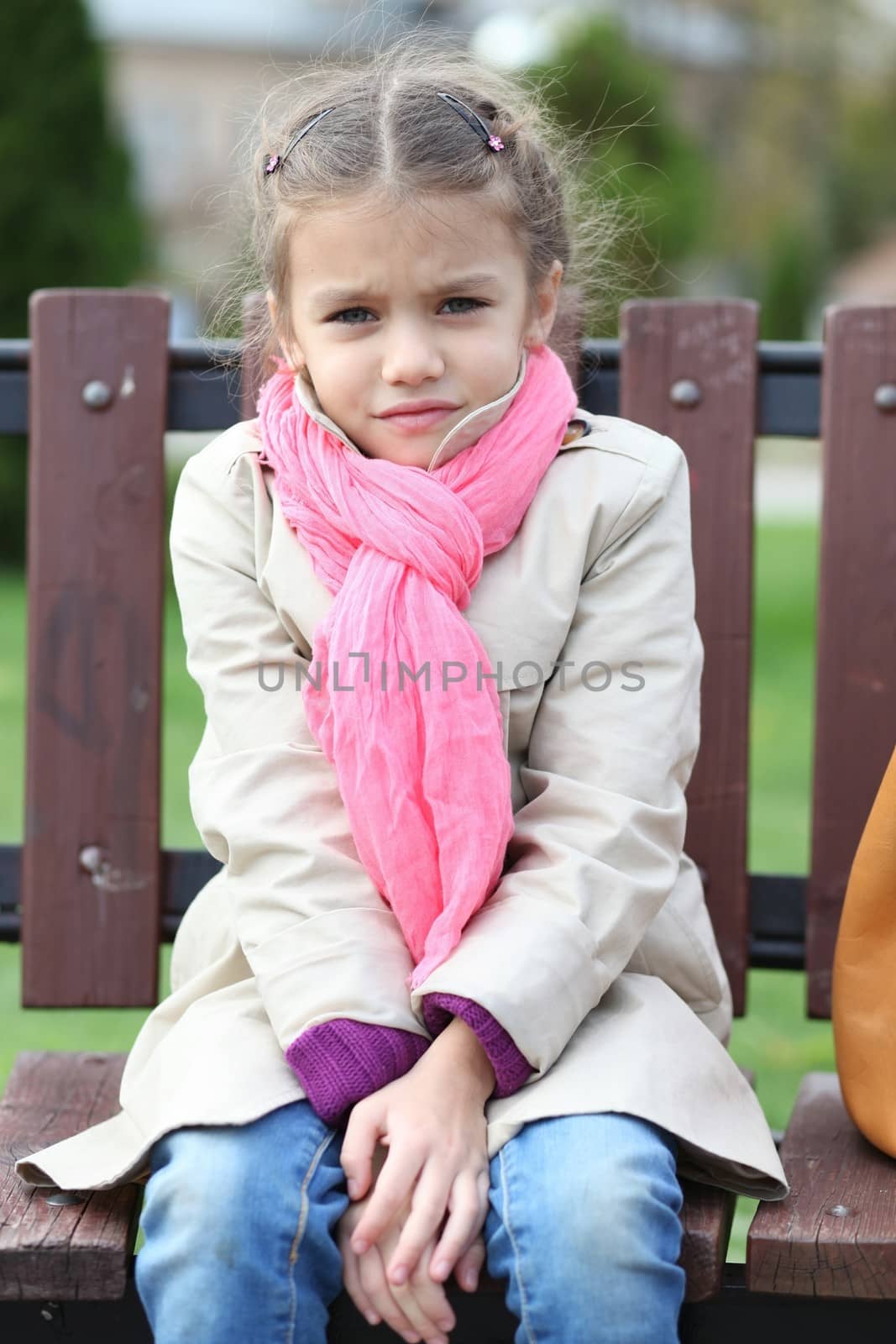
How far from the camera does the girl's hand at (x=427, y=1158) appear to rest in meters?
1.67

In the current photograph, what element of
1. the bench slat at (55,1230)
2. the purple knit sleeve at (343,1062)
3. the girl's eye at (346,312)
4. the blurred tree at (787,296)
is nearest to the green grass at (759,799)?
the bench slat at (55,1230)

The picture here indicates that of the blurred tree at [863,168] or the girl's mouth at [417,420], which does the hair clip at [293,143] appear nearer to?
the girl's mouth at [417,420]

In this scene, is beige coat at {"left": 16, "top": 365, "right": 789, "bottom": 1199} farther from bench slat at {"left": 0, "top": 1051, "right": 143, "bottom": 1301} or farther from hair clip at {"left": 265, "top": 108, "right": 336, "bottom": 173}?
hair clip at {"left": 265, "top": 108, "right": 336, "bottom": 173}

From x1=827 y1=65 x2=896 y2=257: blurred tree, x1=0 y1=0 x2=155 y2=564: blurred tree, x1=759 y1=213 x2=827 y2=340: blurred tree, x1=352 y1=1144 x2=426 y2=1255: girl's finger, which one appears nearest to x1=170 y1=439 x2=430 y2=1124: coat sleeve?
x1=352 y1=1144 x2=426 y2=1255: girl's finger

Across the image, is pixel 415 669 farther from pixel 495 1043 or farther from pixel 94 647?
pixel 94 647

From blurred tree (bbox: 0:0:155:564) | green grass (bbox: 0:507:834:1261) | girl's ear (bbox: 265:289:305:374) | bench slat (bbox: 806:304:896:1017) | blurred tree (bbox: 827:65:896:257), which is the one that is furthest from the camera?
blurred tree (bbox: 827:65:896:257)

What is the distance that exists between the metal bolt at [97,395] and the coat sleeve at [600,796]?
2.51 ft

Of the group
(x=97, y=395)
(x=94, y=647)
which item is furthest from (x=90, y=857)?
(x=97, y=395)

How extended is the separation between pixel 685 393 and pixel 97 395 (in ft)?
2.76

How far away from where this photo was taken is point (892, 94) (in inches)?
1171

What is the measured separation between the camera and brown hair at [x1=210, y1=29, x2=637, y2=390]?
6.64 feet

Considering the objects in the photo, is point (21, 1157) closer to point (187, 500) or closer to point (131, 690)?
point (131, 690)

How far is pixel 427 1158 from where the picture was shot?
1718mm

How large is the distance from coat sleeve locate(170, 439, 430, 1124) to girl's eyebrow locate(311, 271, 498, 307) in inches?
9.5
